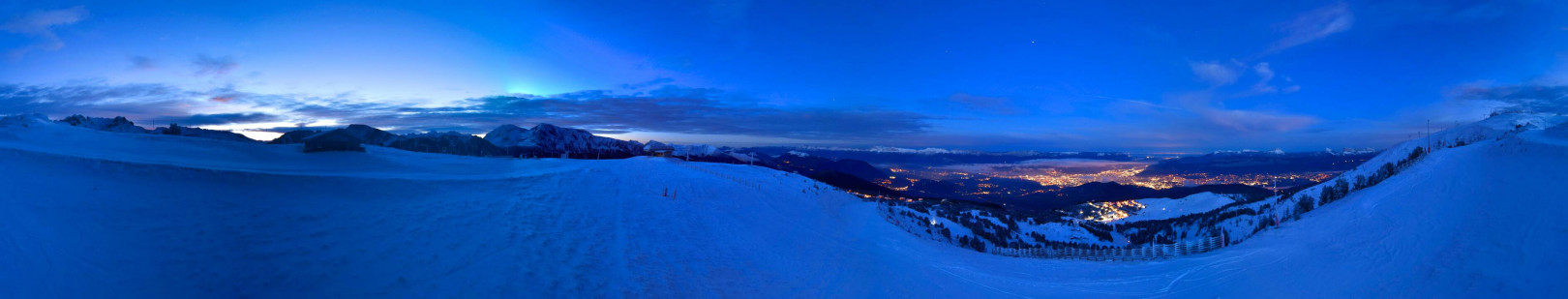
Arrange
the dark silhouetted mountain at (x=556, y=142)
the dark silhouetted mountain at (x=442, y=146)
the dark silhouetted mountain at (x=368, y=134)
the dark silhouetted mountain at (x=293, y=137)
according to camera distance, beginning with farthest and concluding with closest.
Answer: the dark silhouetted mountain at (x=556, y=142) < the dark silhouetted mountain at (x=442, y=146) < the dark silhouetted mountain at (x=368, y=134) < the dark silhouetted mountain at (x=293, y=137)

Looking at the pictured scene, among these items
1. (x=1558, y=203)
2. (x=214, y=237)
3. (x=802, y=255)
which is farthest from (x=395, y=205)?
(x=1558, y=203)

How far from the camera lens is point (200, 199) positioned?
27.8 feet

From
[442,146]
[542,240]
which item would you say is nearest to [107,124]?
[442,146]

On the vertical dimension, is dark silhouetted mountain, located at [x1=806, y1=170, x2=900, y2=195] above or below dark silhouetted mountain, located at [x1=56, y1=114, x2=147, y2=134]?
below

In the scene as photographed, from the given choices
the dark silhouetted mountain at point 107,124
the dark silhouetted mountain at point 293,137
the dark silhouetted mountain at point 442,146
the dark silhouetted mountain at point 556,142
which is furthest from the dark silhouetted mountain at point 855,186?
the dark silhouetted mountain at point 556,142

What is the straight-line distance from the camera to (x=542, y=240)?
1087cm

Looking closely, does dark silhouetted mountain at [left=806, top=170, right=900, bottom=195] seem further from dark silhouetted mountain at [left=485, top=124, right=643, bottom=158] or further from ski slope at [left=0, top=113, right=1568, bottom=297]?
dark silhouetted mountain at [left=485, top=124, right=643, bottom=158]

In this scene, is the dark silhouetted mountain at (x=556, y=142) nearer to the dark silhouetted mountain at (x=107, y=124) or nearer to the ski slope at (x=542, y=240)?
the dark silhouetted mountain at (x=107, y=124)

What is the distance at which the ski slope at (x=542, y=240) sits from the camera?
6695 mm

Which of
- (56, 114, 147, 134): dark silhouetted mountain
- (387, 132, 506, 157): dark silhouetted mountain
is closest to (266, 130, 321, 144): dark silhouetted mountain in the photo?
(387, 132, 506, 157): dark silhouetted mountain

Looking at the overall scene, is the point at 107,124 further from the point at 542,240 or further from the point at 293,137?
the point at 542,240

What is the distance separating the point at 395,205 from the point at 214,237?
3.53 metres

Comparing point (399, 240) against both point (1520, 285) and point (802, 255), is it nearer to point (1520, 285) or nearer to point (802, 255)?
point (802, 255)

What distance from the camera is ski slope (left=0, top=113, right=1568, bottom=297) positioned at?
22.0ft
